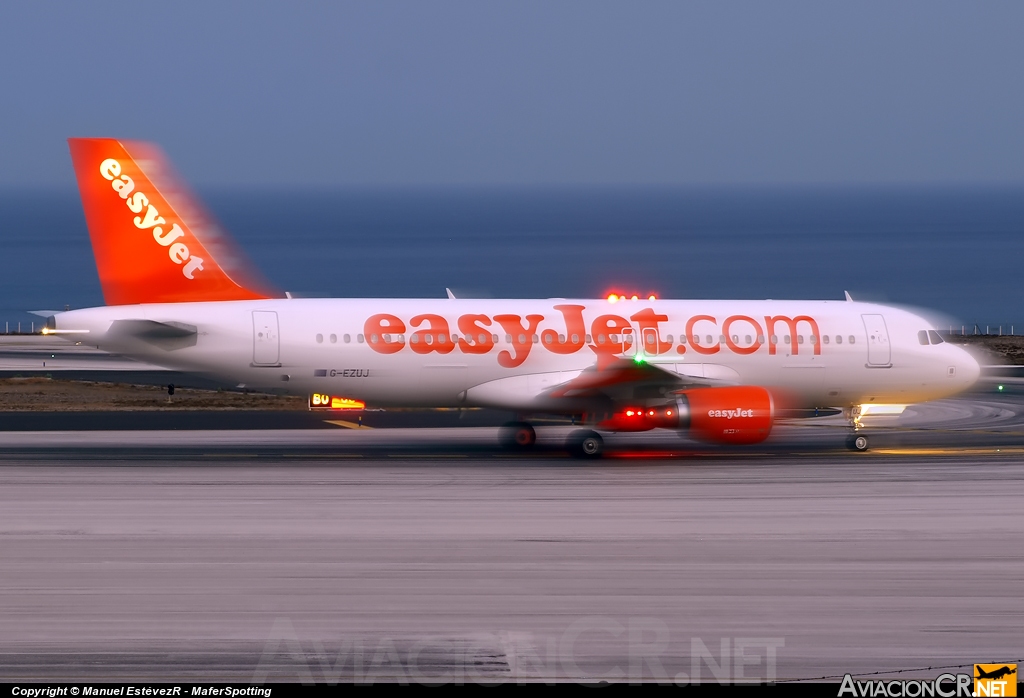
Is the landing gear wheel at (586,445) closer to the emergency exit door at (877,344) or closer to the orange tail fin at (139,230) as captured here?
the emergency exit door at (877,344)

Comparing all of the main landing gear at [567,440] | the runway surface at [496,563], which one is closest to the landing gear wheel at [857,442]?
the runway surface at [496,563]

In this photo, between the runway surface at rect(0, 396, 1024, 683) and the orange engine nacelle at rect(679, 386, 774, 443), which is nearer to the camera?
the runway surface at rect(0, 396, 1024, 683)

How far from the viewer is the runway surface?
47.5 ft

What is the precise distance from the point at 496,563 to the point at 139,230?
1399 centimetres

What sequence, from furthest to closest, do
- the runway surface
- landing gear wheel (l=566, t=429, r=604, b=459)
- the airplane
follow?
landing gear wheel (l=566, t=429, r=604, b=459), the airplane, the runway surface

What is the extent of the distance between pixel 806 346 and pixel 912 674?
17841 millimetres

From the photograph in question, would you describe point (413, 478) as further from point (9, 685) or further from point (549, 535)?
point (9, 685)

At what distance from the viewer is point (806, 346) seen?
31.1m

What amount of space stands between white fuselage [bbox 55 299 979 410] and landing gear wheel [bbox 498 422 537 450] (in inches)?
43.9

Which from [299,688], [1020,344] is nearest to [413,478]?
[299,688]

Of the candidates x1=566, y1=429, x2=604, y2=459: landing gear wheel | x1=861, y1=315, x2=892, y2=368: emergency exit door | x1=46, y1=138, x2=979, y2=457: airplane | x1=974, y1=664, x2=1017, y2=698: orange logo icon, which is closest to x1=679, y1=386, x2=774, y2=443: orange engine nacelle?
x1=46, y1=138, x2=979, y2=457: airplane

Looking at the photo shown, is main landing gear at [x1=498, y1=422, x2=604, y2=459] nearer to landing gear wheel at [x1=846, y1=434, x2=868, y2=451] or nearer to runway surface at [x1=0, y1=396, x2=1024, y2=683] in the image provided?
runway surface at [x1=0, y1=396, x2=1024, y2=683]

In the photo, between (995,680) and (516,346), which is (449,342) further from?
(995,680)

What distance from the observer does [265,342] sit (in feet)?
93.5
